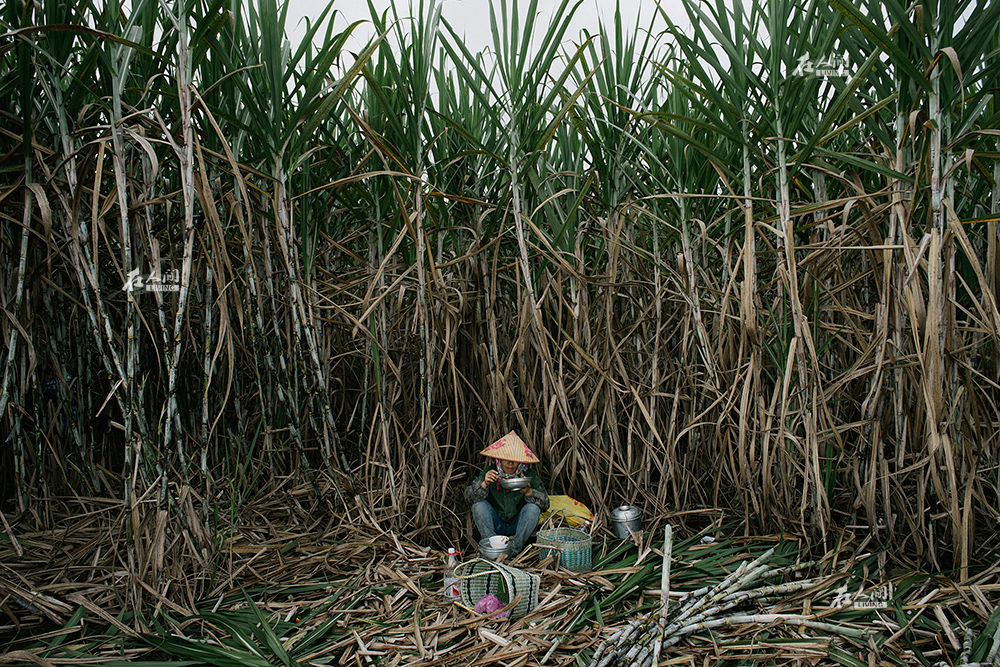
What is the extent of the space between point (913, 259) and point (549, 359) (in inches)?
38.0

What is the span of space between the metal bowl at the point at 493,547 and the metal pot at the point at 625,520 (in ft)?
1.20

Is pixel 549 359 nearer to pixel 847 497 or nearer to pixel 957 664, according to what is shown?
pixel 847 497

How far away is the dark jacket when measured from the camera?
74.3 inches

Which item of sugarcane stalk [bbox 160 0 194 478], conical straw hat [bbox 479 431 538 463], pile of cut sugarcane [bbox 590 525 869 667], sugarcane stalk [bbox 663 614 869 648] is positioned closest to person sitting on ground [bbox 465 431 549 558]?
conical straw hat [bbox 479 431 538 463]

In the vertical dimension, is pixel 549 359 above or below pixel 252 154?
below

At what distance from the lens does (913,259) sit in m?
1.39

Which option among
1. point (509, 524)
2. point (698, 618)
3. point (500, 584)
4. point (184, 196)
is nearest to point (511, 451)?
point (509, 524)

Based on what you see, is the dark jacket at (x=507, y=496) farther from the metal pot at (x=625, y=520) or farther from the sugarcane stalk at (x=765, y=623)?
the sugarcane stalk at (x=765, y=623)

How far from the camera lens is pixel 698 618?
1.36m

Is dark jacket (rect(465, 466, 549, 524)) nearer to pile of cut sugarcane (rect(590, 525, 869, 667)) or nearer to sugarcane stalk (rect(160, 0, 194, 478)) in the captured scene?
pile of cut sugarcane (rect(590, 525, 869, 667))

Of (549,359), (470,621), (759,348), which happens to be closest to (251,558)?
(470,621)

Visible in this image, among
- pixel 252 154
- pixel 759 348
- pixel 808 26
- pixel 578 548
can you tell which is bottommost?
pixel 578 548

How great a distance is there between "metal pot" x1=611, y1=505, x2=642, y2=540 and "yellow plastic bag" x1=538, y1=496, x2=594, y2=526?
0.08 m

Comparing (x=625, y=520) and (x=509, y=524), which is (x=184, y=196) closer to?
(x=509, y=524)
